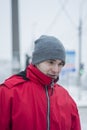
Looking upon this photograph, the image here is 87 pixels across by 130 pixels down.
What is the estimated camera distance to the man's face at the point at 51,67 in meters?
1.67

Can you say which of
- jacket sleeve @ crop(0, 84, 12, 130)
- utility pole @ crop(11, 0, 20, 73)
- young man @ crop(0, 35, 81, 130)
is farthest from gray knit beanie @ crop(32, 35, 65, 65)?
utility pole @ crop(11, 0, 20, 73)

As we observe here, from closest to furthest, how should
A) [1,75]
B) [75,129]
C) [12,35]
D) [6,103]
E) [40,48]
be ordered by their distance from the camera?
1. [6,103]
2. [40,48]
3. [75,129]
4. [12,35]
5. [1,75]

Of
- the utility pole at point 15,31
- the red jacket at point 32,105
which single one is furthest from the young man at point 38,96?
the utility pole at point 15,31

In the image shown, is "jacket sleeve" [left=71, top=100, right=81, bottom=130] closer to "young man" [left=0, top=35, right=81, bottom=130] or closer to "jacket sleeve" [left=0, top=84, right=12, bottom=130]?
"young man" [left=0, top=35, right=81, bottom=130]

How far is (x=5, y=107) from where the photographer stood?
159cm

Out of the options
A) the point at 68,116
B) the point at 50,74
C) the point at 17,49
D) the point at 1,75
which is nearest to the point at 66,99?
the point at 68,116

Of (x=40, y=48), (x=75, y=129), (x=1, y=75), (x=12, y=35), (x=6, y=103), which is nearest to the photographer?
(x=6, y=103)

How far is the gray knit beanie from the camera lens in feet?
5.49

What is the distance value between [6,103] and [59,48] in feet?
1.53

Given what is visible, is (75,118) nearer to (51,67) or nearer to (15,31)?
(51,67)

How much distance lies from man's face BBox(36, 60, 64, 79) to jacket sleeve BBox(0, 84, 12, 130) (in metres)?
0.25

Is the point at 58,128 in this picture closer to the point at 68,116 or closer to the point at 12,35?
the point at 68,116

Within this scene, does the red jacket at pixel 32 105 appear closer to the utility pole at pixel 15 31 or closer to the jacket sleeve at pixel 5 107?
the jacket sleeve at pixel 5 107

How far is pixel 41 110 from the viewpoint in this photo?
1.64 m
